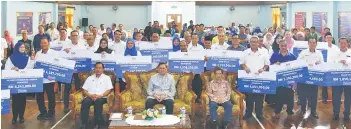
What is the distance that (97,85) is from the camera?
7.11m

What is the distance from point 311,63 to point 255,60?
3.06ft

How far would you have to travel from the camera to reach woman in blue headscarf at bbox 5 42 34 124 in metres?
6.98

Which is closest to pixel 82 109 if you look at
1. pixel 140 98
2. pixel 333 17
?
pixel 140 98

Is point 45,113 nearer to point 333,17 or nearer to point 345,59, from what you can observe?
point 345,59

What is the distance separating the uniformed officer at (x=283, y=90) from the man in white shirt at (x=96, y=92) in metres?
2.83

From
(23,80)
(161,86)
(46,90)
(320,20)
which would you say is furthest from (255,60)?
(320,20)

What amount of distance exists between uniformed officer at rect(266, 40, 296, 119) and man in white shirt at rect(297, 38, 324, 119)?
222 mm

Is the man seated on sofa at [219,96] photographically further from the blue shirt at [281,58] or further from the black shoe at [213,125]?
the blue shirt at [281,58]

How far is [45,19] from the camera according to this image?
1800 cm

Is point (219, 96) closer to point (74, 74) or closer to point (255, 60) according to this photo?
point (255, 60)

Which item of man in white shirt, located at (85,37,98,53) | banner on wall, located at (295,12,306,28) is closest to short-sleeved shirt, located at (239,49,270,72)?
man in white shirt, located at (85,37,98,53)

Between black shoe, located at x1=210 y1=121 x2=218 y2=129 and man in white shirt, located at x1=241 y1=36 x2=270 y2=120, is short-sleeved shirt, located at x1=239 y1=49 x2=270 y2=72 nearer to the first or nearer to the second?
man in white shirt, located at x1=241 y1=36 x2=270 y2=120

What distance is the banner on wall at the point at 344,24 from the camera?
47.5 feet

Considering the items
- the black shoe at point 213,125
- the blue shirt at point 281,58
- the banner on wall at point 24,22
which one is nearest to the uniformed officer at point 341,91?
the blue shirt at point 281,58
